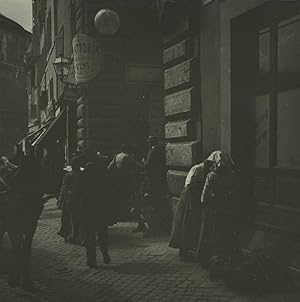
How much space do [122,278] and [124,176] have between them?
14.9 feet

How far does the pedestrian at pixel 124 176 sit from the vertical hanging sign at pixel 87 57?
11.0ft

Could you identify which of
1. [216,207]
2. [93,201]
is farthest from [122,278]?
[216,207]

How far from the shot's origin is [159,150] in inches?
425

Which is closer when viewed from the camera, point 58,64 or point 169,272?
point 169,272

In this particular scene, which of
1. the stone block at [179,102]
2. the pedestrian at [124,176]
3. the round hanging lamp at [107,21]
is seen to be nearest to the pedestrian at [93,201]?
the stone block at [179,102]

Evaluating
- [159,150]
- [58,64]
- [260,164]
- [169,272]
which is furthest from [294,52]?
[58,64]

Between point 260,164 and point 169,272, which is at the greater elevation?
point 260,164

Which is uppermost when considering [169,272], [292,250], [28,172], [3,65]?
[3,65]

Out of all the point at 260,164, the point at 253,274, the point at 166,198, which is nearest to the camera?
the point at 253,274

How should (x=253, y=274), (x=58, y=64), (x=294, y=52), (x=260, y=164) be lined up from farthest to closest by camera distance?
(x=58, y=64), (x=260, y=164), (x=294, y=52), (x=253, y=274)

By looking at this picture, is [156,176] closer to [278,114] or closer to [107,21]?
[278,114]

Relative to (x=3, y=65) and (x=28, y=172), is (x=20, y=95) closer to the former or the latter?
(x=3, y=65)

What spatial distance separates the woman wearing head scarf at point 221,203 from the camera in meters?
6.89

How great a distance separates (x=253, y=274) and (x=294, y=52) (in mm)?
2733
